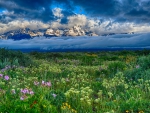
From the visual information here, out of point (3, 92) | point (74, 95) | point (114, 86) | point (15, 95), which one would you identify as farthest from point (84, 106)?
point (114, 86)

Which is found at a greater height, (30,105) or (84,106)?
(30,105)

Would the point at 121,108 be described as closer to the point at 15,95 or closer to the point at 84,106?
the point at 84,106

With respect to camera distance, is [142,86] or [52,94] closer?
[52,94]

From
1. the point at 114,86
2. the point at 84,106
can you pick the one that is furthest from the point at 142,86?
the point at 84,106

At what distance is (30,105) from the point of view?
15.9 ft

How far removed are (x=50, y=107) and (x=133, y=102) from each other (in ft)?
7.25

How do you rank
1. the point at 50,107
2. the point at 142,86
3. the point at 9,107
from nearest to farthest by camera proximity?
the point at 9,107 → the point at 50,107 → the point at 142,86

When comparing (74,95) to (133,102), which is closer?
(133,102)

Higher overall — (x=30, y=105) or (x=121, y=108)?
(x=30, y=105)

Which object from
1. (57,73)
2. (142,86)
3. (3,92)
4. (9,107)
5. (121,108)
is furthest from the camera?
(57,73)

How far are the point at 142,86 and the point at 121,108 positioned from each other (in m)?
2.76

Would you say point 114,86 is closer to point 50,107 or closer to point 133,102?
point 133,102

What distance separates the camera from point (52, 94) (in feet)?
23.0

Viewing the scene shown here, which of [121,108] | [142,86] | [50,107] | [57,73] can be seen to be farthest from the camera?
[57,73]
